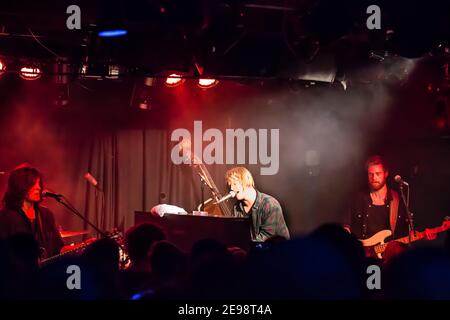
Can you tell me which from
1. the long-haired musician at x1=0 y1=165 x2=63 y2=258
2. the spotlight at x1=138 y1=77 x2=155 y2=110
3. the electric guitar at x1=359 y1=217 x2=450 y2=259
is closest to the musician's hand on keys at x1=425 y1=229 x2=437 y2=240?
the electric guitar at x1=359 y1=217 x2=450 y2=259

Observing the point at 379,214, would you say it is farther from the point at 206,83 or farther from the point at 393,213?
the point at 206,83

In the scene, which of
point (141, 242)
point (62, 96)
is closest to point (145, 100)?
point (62, 96)

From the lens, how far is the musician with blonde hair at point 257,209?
649 centimetres

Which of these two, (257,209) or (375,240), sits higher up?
(257,209)

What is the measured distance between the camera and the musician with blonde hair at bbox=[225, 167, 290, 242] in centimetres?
649

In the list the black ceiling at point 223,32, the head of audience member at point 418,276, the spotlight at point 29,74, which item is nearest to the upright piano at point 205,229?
the black ceiling at point 223,32

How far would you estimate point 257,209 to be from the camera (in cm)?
667

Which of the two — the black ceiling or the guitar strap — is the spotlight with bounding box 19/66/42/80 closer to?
the black ceiling

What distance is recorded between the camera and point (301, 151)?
841 centimetres

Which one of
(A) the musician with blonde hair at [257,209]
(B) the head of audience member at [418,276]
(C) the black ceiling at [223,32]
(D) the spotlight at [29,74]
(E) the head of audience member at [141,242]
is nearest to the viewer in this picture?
(B) the head of audience member at [418,276]

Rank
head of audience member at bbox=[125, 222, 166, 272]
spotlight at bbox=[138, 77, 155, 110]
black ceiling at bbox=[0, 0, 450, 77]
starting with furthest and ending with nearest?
spotlight at bbox=[138, 77, 155, 110]
black ceiling at bbox=[0, 0, 450, 77]
head of audience member at bbox=[125, 222, 166, 272]

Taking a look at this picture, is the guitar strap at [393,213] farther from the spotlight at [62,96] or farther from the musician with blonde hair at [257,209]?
the spotlight at [62,96]
